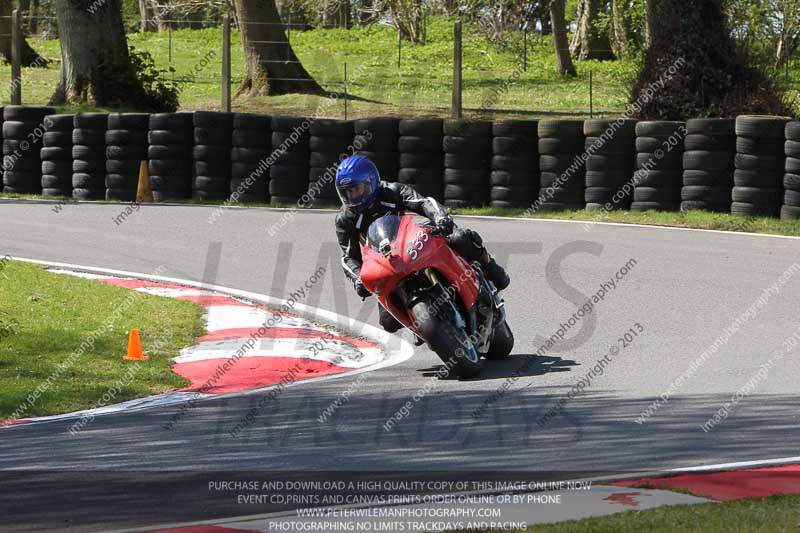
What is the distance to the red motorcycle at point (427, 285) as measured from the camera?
8.36 meters

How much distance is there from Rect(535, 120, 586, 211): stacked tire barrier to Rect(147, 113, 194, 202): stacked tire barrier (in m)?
5.67

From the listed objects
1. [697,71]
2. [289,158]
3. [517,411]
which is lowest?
[517,411]

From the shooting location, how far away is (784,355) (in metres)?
8.91

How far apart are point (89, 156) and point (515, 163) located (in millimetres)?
6909

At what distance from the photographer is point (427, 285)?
8.53 meters

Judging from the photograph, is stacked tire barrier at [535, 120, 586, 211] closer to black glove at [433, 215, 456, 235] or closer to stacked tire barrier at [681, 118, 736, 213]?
stacked tire barrier at [681, 118, 736, 213]

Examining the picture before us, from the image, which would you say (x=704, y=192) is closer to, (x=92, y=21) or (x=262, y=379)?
(x=262, y=379)

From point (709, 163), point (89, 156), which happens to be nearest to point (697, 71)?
point (709, 163)

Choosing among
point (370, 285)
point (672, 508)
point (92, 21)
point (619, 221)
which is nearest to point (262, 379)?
point (370, 285)

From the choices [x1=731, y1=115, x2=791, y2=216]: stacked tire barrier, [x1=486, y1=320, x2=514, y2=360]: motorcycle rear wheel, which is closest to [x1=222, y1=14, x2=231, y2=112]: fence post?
[x1=731, y1=115, x2=791, y2=216]: stacked tire barrier

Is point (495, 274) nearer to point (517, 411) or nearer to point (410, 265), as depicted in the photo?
point (410, 265)


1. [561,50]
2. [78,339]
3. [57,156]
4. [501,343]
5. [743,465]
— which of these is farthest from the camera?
[561,50]

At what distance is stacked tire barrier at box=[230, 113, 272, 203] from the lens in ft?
61.4

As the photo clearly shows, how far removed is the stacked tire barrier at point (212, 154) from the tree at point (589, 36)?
21732 mm
